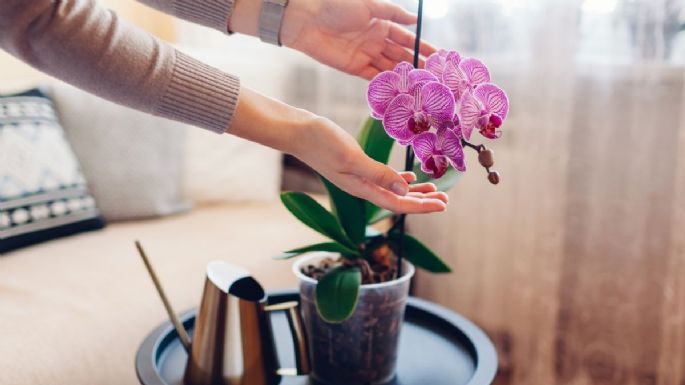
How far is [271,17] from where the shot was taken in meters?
0.97

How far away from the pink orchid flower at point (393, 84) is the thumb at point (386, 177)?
0.06 metres

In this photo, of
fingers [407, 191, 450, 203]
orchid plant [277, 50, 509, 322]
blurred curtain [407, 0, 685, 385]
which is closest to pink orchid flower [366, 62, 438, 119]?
orchid plant [277, 50, 509, 322]

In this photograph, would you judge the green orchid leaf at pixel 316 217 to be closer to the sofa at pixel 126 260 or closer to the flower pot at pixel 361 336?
the flower pot at pixel 361 336

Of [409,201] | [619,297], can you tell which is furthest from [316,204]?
[619,297]

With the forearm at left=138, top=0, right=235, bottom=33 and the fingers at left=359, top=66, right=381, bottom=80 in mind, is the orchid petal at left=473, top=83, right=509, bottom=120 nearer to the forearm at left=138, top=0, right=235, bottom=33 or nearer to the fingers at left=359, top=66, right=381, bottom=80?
the fingers at left=359, top=66, right=381, bottom=80

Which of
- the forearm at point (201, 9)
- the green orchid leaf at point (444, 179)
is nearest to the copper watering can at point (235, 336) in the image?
the green orchid leaf at point (444, 179)

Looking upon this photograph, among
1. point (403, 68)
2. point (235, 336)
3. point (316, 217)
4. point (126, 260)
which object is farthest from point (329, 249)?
point (126, 260)

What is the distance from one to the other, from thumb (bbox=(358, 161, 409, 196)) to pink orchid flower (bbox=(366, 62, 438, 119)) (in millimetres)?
63

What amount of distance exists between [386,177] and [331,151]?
69mm

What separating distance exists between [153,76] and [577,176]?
120 cm

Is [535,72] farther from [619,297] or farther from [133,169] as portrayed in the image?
[133,169]

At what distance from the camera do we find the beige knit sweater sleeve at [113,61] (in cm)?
72

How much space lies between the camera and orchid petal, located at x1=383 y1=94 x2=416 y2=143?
74cm

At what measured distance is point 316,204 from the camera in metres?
0.91
